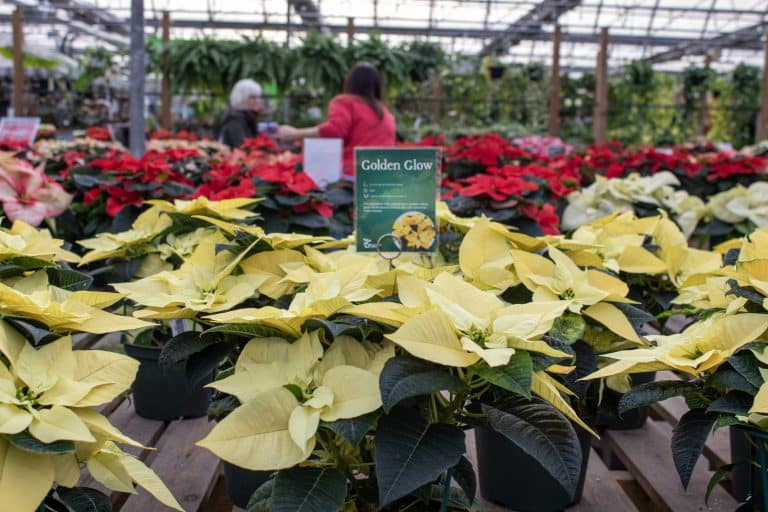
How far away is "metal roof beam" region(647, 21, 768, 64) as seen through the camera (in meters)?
13.6

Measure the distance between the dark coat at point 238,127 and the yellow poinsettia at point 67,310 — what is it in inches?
157

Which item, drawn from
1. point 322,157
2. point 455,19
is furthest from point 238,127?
point 455,19

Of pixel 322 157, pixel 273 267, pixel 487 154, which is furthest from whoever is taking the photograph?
pixel 487 154

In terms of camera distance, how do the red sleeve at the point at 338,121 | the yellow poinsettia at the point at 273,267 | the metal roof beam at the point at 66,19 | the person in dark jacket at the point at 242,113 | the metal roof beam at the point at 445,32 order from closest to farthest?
the yellow poinsettia at the point at 273,267 < the red sleeve at the point at 338,121 < the person in dark jacket at the point at 242,113 < the metal roof beam at the point at 66,19 < the metal roof beam at the point at 445,32

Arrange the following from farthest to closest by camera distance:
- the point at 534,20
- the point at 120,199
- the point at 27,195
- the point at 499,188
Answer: the point at 534,20, the point at 120,199, the point at 499,188, the point at 27,195

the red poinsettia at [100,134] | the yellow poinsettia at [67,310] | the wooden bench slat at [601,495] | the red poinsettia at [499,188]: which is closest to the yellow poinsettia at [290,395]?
the yellow poinsettia at [67,310]

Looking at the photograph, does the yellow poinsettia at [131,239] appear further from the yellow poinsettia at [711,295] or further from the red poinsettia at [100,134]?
the red poinsettia at [100,134]

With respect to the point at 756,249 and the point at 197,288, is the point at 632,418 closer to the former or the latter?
the point at 756,249

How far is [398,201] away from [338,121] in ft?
7.28

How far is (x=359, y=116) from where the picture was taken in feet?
11.9

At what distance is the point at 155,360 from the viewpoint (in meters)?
1.60

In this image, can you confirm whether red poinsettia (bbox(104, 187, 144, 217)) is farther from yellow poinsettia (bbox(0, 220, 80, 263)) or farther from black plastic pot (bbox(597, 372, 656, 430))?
black plastic pot (bbox(597, 372, 656, 430))

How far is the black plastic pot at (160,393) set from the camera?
1.60 meters

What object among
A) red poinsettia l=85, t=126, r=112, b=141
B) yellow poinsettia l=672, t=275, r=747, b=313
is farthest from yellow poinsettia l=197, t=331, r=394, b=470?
red poinsettia l=85, t=126, r=112, b=141
